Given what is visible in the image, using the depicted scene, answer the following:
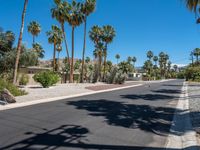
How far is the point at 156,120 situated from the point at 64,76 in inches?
1607

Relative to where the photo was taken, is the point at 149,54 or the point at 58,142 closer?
the point at 58,142

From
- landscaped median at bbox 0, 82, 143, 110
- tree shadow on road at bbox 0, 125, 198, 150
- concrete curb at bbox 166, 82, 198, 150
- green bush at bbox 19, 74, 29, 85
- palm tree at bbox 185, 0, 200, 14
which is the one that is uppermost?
palm tree at bbox 185, 0, 200, 14

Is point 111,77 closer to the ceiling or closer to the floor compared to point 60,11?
closer to the floor

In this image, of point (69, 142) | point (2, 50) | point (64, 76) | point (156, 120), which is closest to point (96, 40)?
point (64, 76)

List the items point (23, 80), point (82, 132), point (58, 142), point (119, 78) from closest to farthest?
point (58, 142) → point (82, 132) → point (23, 80) → point (119, 78)

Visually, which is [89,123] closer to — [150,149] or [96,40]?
[150,149]

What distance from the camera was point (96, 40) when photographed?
56.8 metres

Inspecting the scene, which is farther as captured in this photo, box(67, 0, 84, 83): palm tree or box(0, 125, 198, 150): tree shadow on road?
box(67, 0, 84, 83): palm tree

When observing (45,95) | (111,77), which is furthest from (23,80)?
(111,77)

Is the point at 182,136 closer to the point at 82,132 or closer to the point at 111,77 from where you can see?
the point at 82,132

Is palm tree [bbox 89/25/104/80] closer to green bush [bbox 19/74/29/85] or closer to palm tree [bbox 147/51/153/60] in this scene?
green bush [bbox 19/74/29/85]

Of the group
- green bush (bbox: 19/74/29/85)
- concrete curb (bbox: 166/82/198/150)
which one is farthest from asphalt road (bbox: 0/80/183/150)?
green bush (bbox: 19/74/29/85)

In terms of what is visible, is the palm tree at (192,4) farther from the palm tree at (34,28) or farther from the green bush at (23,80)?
the palm tree at (34,28)

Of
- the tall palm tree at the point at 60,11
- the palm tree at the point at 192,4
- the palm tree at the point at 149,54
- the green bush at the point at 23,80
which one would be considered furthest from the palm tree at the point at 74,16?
the palm tree at the point at 149,54
